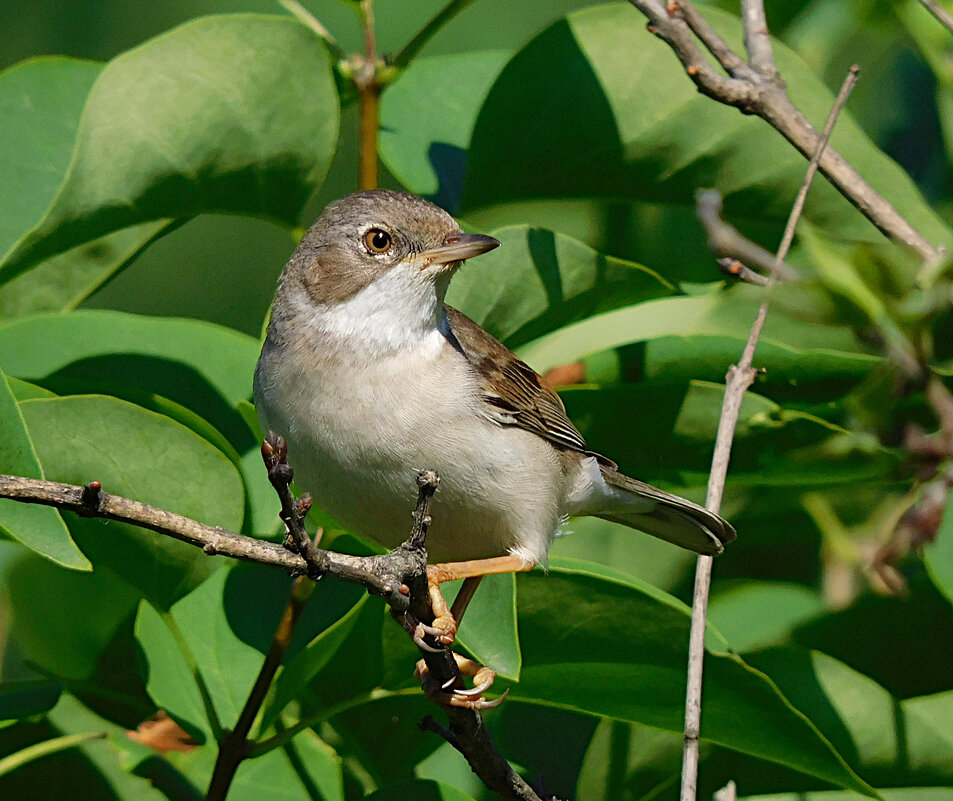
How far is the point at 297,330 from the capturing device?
10.2ft

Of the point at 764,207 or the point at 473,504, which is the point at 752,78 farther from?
the point at 473,504

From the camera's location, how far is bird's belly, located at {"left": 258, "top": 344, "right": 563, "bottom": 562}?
281cm

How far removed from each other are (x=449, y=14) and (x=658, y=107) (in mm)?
591

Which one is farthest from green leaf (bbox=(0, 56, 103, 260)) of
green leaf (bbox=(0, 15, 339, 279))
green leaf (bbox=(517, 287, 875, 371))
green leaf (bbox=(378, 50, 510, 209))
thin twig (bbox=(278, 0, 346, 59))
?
green leaf (bbox=(517, 287, 875, 371))

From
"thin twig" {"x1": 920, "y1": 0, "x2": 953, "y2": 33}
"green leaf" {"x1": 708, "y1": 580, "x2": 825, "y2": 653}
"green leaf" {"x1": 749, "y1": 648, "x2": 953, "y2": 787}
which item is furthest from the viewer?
"green leaf" {"x1": 708, "y1": 580, "x2": 825, "y2": 653}

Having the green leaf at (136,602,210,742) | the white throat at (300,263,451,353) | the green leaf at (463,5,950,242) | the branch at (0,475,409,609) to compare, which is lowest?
the green leaf at (136,602,210,742)

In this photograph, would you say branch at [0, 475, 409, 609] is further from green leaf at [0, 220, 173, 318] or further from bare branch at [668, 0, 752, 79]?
bare branch at [668, 0, 752, 79]

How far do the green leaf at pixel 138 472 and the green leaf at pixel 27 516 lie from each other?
299 millimetres

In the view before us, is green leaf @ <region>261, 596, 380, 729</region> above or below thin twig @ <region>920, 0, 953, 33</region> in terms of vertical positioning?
below

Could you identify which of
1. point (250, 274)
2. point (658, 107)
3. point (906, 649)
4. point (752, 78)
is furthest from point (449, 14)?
point (250, 274)

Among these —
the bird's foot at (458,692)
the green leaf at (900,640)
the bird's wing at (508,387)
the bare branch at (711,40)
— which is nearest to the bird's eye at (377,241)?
the bird's wing at (508,387)

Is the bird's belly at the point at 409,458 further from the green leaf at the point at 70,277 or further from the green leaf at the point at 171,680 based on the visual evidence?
the green leaf at the point at 70,277

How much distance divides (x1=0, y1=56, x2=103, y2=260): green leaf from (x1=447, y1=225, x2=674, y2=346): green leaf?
109cm

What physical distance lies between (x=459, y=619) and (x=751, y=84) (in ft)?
4.70
